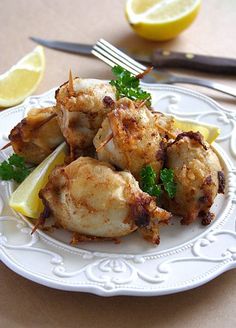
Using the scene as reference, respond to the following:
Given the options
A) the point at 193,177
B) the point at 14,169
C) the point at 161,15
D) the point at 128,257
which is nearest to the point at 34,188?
the point at 14,169

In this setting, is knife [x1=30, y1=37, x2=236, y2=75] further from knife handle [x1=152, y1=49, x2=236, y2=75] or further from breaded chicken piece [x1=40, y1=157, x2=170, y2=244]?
breaded chicken piece [x1=40, y1=157, x2=170, y2=244]

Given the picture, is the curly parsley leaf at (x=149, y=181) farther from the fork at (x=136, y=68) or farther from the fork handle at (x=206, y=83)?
the fork handle at (x=206, y=83)

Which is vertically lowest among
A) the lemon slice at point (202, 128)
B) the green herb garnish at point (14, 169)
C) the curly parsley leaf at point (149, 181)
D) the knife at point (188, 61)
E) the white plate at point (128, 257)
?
the white plate at point (128, 257)

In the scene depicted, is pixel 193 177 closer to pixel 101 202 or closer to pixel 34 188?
pixel 101 202

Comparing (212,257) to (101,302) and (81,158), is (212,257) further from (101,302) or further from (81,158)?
(81,158)

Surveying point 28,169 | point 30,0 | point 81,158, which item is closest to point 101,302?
point 81,158

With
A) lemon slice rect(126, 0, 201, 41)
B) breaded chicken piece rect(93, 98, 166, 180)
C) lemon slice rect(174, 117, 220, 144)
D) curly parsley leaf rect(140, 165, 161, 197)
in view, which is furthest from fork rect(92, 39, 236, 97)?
curly parsley leaf rect(140, 165, 161, 197)

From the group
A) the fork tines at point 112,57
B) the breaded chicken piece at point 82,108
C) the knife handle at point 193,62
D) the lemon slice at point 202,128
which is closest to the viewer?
the breaded chicken piece at point 82,108

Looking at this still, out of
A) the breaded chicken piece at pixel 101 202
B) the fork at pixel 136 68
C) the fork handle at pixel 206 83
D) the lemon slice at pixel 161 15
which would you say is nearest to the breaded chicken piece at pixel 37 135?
the breaded chicken piece at pixel 101 202
